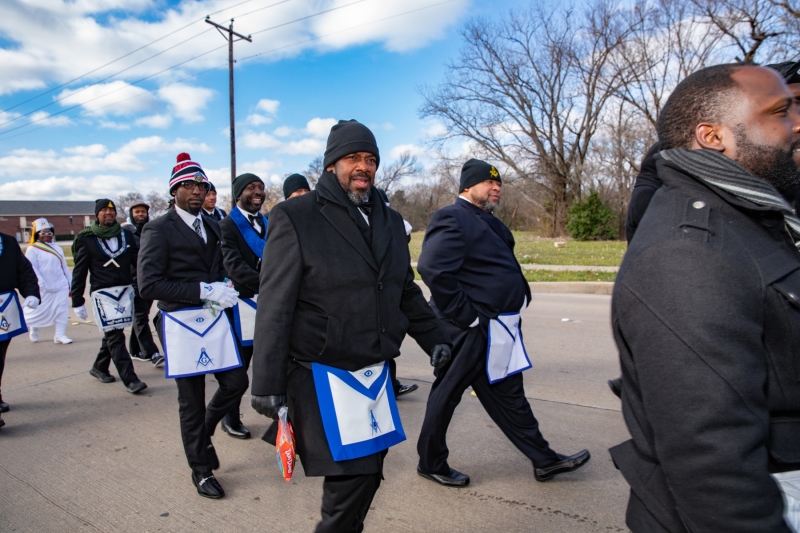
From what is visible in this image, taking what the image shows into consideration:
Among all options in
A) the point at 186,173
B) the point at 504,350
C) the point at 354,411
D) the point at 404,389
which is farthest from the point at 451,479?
the point at 186,173

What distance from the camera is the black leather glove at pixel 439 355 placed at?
278 cm

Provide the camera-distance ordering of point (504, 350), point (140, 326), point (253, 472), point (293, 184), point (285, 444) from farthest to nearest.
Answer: point (140, 326) → point (293, 184) → point (253, 472) → point (504, 350) → point (285, 444)

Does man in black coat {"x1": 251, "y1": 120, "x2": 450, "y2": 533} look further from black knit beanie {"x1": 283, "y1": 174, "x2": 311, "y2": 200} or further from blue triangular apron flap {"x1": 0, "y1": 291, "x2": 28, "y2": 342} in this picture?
blue triangular apron flap {"x1": 0, "y1": 291, "x2": 28, "y2": 342}

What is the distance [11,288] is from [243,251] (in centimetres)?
242

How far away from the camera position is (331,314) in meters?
2.37

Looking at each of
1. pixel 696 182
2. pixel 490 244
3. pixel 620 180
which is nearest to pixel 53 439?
pixel 490 244

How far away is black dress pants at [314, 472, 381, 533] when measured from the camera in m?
2.26

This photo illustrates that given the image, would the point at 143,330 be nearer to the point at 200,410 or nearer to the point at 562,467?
the point at 200,410

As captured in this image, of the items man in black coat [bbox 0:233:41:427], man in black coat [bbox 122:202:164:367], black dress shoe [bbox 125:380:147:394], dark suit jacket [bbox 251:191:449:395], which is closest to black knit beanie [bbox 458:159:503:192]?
dark suit jacket [bbox 251:191:449:395]

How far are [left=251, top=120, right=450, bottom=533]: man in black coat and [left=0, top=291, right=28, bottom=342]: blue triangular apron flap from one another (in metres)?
3.92

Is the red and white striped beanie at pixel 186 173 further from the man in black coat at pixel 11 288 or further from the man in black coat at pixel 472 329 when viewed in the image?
the man in black coat at pixel 11 288

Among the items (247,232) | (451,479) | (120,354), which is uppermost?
(247,232)

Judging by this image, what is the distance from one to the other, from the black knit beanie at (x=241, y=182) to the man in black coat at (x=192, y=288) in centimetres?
60

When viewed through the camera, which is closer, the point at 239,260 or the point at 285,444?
the point at 285,444
